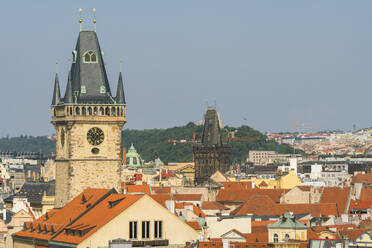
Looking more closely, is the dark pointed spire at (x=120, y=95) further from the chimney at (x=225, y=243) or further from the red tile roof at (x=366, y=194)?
the red tile roof at (x=366, y=194)

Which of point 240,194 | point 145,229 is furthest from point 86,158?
point 240,194

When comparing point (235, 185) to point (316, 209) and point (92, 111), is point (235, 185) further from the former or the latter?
point (92, 111)

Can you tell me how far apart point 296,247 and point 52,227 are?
1885cm

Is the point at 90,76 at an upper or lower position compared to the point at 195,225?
upper

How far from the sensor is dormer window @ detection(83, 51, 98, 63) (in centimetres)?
11150

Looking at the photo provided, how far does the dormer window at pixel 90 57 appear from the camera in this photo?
11150cm

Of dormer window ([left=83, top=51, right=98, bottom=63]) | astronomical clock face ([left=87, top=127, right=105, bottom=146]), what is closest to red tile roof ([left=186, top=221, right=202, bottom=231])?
astronomical clock face ([left=87, top=127, right=105, bottom=146])

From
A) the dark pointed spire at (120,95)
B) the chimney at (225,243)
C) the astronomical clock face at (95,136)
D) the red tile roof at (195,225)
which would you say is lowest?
the chimney at (225,243)

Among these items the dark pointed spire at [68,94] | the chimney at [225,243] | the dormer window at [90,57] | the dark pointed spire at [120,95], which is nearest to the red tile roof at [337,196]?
the dark pointed spire at [120,95]

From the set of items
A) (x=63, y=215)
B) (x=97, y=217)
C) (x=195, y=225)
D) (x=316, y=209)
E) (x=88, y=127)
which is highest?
(x=88, y=127)

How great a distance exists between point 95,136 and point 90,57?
6.14m

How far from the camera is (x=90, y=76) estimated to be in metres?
111

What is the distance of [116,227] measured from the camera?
283 ft

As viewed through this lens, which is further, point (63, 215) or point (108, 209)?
point (63, 215)
